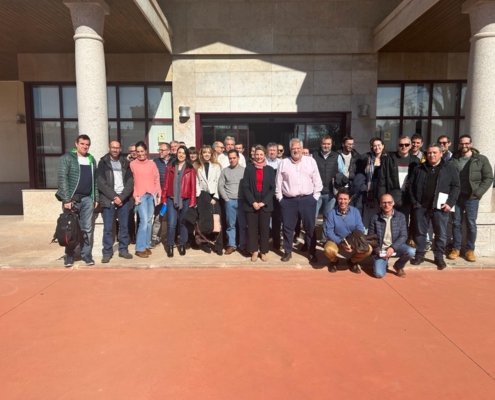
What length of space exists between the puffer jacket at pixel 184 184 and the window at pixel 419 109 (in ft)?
19.9

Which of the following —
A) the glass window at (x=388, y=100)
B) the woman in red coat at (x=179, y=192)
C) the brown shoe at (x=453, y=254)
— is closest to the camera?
the brown shoe at (x=453, y=254)

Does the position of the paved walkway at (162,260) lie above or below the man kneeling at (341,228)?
below

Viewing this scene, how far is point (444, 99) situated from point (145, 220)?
8.60 meters

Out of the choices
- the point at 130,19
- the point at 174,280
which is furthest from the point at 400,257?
the point at 130,19

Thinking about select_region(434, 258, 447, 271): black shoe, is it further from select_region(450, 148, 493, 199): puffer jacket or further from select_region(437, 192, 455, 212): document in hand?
select_region(450, 148, 493, 199): puffer jacket

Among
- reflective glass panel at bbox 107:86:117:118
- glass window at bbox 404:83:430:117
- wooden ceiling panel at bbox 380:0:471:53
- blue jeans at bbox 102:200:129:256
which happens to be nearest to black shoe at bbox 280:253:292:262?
blue jeans at bbox 102:200:129:256

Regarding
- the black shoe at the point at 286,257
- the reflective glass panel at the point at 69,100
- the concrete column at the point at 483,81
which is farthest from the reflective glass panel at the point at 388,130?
the reflective glass panel at the point at 69,100

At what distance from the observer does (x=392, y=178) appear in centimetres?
535

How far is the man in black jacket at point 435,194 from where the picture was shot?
502cm

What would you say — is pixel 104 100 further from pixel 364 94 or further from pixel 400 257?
pixel 364 94

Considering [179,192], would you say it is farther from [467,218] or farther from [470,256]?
[470,256]

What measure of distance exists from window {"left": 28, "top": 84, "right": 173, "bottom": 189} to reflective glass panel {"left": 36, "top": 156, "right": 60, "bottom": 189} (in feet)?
0.48

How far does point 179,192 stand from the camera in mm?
5664

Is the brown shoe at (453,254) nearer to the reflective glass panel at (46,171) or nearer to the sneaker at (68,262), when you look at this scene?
the sneaker at (68,262)
